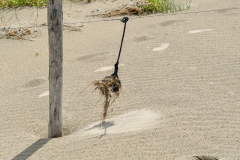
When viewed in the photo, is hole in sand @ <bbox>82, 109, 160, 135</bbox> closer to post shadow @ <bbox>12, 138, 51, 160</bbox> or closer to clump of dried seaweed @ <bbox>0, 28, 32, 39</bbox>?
post shadow @ <bbox>12, 138, 51, 160</bbox>

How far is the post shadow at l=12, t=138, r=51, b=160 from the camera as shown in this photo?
14.3 feet

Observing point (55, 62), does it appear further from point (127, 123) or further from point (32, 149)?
point (127, 123)

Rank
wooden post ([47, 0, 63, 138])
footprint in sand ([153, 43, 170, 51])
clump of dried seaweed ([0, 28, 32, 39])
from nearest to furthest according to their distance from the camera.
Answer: wooden post ([47, 0, 63, 138])
footprint in sand ([153, 43, 170, 51])
clump of dried seaweed ([0, 28, 32, 39])

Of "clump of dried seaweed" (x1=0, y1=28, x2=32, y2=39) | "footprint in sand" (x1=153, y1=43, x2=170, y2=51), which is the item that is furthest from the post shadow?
"clump of dried seaweed" (x1=0, y1=28, x2=32, y2=39)

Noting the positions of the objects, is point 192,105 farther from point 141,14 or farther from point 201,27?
point 141,14

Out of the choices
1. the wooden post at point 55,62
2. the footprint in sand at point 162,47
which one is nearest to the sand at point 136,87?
the footprint in sand at point 162,47

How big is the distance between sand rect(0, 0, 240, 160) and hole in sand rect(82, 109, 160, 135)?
11mm

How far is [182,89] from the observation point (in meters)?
5.50

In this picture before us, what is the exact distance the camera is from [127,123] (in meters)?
4.84

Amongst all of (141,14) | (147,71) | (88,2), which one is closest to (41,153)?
(147,71)

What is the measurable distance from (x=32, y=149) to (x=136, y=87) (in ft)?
5.65

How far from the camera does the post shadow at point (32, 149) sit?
435 cm

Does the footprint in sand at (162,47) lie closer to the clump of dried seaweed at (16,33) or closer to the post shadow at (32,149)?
the clump of dried seaweed at (16,33)

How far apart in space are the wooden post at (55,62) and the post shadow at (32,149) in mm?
136
